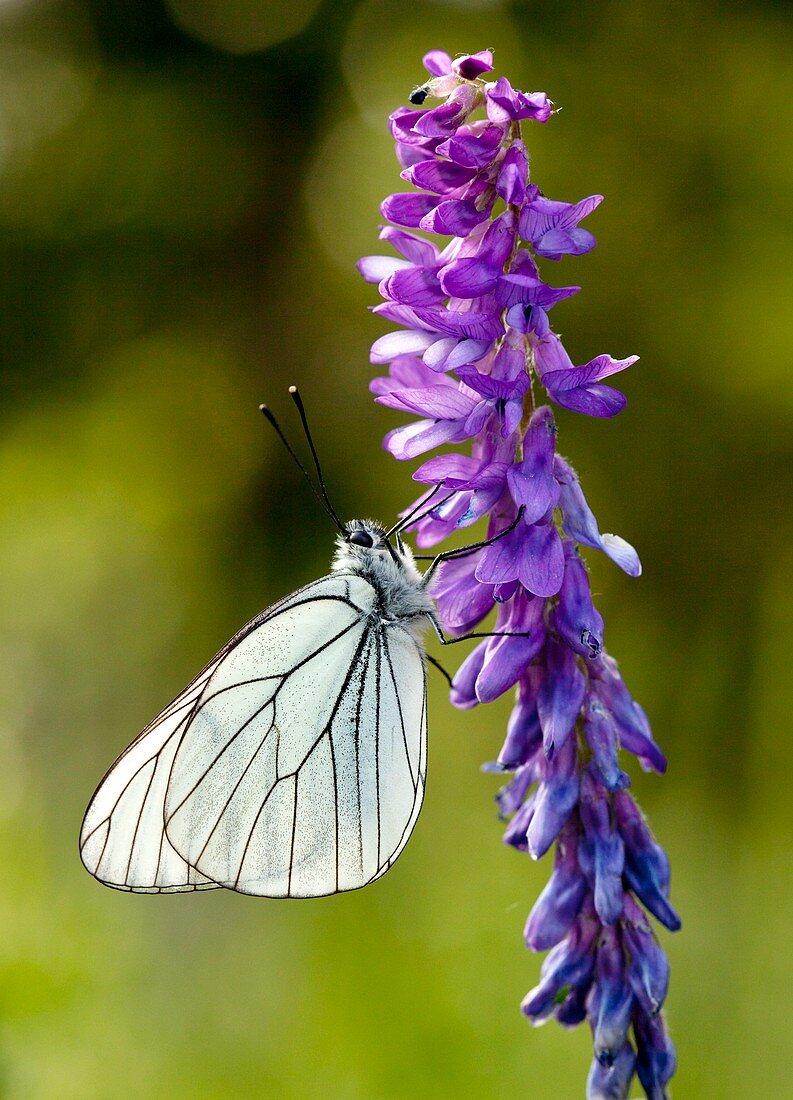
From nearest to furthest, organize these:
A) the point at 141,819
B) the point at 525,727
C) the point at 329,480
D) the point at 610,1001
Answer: the point at 610,1001, the point at 525,727, the point at 141,819, the point at 329,480

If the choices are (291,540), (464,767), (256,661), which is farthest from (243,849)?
(291,540)

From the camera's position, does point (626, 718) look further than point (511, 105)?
Yes

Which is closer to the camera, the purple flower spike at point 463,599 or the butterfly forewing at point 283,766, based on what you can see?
the purple flower spike at point 463,599

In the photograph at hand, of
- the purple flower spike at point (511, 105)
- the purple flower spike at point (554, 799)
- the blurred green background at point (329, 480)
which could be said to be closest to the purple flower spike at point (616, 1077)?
the purple flower spike at point (554, 799)

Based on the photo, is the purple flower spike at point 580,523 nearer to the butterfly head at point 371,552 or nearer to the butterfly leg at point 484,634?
the butterfly leg at point 484,634

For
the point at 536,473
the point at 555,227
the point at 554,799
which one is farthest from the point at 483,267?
the point at 554,799

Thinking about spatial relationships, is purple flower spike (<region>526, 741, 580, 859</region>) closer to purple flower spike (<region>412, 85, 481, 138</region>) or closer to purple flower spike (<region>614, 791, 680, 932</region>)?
purple flower spike (<region>614, 791, 680, 932</region>)

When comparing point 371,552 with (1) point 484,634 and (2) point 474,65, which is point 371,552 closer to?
(1) point 484,634
